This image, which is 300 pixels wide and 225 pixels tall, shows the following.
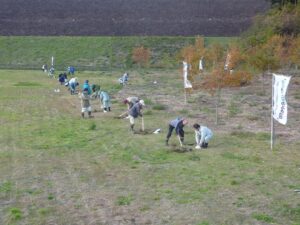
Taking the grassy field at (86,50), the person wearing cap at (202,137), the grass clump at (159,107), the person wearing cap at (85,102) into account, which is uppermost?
the grassy field at (86,50)

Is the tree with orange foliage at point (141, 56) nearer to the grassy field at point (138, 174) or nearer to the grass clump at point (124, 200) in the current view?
the grassy field at point (138, 174)

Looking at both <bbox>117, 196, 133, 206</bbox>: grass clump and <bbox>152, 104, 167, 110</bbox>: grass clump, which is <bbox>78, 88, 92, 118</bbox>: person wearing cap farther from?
<bbox>117, 196, 133, 206</bbox>: grass clump

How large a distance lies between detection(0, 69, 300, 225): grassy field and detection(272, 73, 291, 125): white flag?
104cm

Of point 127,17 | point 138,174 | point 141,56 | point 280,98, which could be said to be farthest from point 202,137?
point 127,17

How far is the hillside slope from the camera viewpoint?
238 ft

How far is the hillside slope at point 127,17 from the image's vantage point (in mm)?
72438

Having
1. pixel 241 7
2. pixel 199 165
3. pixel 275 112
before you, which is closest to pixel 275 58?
pixel 275 112

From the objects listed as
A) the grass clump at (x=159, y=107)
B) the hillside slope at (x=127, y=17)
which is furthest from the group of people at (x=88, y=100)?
the hillside slope at (x=127, y=17)

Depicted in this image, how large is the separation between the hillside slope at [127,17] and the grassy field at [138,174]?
50.0 m

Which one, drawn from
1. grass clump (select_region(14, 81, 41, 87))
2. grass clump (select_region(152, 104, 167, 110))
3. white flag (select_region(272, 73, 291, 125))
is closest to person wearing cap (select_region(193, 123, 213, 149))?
white flag (select_region(272, 73, 291, 125))

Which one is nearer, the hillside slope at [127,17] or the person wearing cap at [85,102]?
the person wearing cap at [85,102]

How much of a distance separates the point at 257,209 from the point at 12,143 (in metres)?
9.22

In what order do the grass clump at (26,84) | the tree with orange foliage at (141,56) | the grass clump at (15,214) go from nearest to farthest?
the grass clump at (15,214) → the grass clump at (26,84) → the tree with orange foliage at (141,56)

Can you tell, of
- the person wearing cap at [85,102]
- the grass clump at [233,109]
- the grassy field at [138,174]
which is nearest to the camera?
the grassy field at [138,174]
